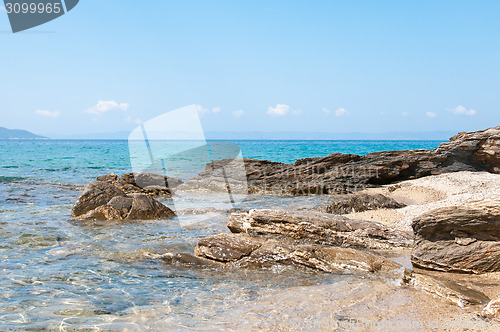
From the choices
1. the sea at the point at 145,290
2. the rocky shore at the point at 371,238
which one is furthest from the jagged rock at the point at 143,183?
the sea at the point at 145,290

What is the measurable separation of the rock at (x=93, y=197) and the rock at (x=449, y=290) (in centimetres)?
→ 847

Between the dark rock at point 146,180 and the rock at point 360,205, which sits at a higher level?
the dark rock at point 146,180

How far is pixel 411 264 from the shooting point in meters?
5.84

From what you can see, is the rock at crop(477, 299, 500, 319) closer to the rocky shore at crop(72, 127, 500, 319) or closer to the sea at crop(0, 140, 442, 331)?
the rocky shore at crop(72, 127, 500, 319)

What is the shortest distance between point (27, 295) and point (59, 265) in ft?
4.42

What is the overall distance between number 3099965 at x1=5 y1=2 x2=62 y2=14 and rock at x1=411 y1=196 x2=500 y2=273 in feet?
22.2

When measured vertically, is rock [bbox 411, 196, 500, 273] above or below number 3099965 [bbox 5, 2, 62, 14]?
below

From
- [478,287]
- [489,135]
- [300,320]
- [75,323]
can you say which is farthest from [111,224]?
[489,135]

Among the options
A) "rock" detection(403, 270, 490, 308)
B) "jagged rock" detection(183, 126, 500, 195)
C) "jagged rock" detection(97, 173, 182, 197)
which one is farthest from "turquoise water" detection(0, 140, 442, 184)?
"rock" detection(403, 270, 490, 308)

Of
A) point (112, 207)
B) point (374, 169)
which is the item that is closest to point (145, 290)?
point (112, 207)

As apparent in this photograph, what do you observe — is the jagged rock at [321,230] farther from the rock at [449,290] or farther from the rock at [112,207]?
the rock at [112,207]

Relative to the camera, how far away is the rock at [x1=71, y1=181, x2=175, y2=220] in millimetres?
10125

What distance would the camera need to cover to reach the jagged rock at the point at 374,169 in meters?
16.6

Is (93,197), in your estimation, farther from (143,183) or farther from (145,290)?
(145,290)
